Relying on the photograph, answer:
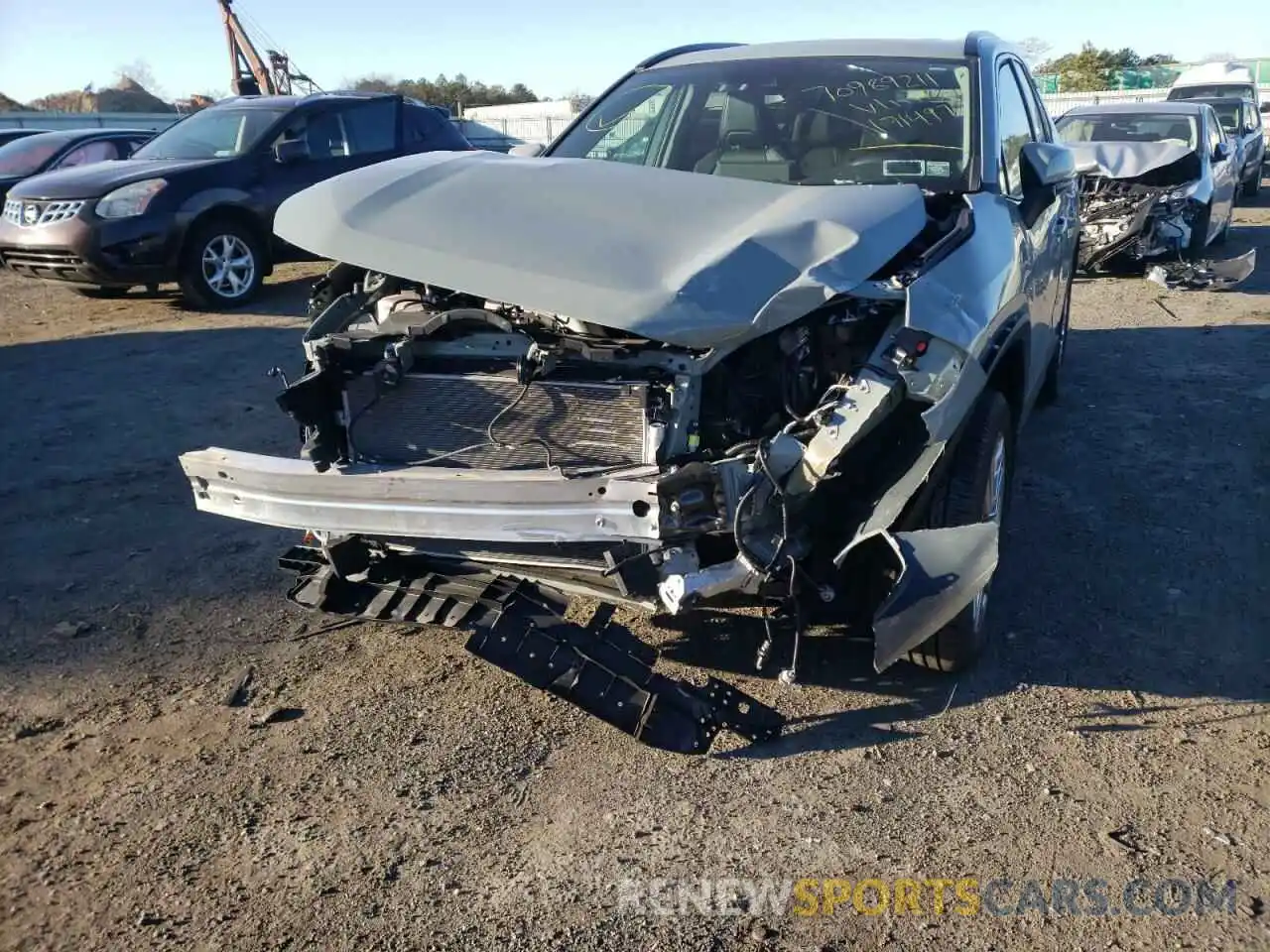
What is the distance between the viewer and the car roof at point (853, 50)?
177 inches

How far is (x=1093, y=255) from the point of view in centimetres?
1079

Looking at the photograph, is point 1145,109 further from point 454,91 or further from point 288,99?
point 454,91

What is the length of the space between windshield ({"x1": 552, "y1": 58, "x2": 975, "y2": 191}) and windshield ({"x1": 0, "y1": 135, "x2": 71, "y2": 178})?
10.4 metres

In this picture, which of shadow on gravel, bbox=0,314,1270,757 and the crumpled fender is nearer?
the crumpled fender

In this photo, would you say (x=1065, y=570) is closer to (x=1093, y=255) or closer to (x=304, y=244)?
(x=304, y=244)

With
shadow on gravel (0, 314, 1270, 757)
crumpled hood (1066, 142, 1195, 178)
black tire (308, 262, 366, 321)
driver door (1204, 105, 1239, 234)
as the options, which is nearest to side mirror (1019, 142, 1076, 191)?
shadow on gravel (0, 314, 1270, 757)

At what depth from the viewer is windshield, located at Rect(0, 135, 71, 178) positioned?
40.6ft

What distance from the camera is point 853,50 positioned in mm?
4633

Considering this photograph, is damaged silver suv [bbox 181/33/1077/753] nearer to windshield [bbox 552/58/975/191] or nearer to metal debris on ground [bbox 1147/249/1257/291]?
windshield [bbox 552/58/975/191]

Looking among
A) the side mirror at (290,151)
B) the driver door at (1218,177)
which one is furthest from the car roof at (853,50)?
the driver door at (1218,177)

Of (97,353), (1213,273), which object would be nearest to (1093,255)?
(1213,273)

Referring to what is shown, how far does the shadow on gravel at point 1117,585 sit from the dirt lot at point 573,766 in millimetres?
17

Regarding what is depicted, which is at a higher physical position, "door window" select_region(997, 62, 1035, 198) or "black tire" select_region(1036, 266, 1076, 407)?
"door window" select_region(997, 62, 1035, 198)

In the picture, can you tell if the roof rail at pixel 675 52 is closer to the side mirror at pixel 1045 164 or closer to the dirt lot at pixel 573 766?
the side mirror at pixel 1045 164
